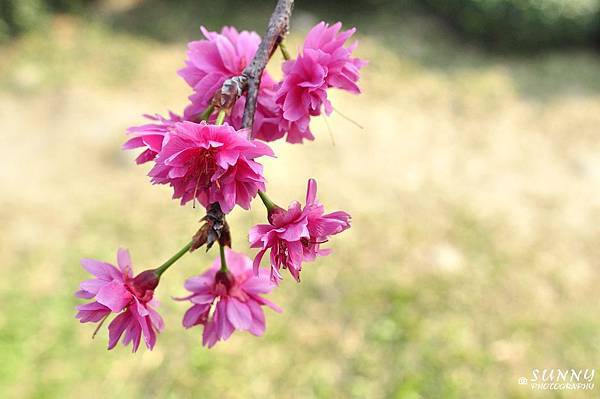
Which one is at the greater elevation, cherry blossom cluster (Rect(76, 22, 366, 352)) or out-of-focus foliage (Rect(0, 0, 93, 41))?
out-of-focus foliage (Rect(0, 0, 93, 41))

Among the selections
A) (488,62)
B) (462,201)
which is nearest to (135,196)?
(462,201)

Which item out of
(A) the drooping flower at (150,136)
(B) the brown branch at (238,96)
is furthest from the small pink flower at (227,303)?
(A) the drooping flower at (150,136)

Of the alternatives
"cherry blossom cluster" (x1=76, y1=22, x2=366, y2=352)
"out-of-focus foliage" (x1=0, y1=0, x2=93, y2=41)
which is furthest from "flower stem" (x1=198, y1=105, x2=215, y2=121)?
"out-of-focus foliage" (x1=0, y1=0, x2=93, y2=41)

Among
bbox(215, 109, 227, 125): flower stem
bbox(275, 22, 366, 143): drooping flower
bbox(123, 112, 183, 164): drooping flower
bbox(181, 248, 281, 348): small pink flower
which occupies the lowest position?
bbox(181, 248, 281, 348): small pink flower

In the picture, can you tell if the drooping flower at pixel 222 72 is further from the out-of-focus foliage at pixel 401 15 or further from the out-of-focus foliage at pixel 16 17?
the out-of-focus foliage at pixel 16 17

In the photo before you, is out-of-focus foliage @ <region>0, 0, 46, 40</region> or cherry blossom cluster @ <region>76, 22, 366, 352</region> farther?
out-of-focus foliage @ <region>0, 0, 46, 40</region>

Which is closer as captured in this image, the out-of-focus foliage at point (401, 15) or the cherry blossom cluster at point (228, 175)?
the cherry blossom cluster at point (228, 175)

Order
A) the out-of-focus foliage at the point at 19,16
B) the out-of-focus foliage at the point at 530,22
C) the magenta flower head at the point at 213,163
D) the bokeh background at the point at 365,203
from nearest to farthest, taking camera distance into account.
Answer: the magenta flower head at the point at 213,163
the bokeh background at the point at 365,203
the out-of-focus foliage at the point at 530,22
the out-of-focus foliage at the point at 19,16

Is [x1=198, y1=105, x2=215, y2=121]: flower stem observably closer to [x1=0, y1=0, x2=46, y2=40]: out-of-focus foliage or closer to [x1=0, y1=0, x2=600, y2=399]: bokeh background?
[x1=0, y1=0, x2=600, y2=399]: bokeh background

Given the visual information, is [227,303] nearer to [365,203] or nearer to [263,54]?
[263,54]
